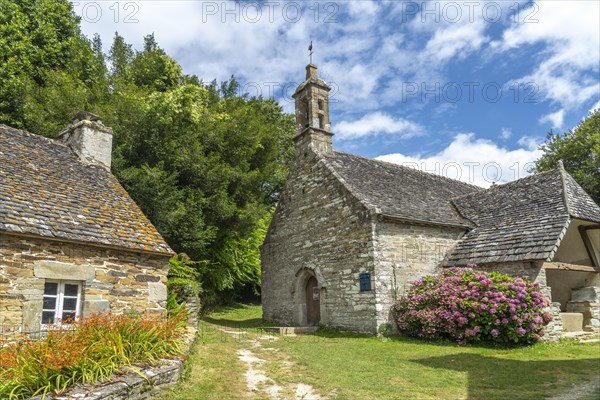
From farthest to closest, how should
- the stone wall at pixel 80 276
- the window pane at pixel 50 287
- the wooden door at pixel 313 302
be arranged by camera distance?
the wooden door at pixel 313 302 < the window pane at pixel 50 287 < the stone wall at pixel 80 276

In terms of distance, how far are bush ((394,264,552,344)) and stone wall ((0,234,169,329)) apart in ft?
24.2

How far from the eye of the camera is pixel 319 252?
1595 cm

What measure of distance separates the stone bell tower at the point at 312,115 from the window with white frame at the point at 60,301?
10.4 meters

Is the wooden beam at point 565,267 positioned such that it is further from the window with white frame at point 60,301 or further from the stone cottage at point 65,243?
the window with white frame at point 60,301

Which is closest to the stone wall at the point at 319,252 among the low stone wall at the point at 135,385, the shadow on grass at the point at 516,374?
the shadow on grass at the point at 516,374

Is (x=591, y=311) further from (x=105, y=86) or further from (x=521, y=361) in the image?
(x=105, y=86)

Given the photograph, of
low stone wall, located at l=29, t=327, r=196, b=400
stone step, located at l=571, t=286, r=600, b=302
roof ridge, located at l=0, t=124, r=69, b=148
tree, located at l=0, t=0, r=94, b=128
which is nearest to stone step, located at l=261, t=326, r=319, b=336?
low stone wall, located at l=29, t=327, r=196, b=400

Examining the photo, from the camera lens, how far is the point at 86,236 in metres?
9.70

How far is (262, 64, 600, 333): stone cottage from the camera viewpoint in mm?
13773

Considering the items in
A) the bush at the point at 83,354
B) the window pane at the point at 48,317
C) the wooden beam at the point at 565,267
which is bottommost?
the bush at the point at 83,354

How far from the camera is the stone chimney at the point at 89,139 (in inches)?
532

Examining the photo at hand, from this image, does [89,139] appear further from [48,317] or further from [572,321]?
[572,321]

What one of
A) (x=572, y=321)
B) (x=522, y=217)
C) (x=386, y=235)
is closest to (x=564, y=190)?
(x=522, y=217)

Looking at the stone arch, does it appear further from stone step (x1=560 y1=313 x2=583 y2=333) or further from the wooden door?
stone step (x1=560 y1=313 x2=583 y2=333)
